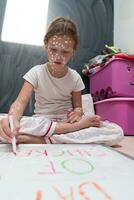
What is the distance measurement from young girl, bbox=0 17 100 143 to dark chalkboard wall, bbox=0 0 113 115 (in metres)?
0.46

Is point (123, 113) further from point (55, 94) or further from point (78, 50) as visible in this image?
point (78, 50)

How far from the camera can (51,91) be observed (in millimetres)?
1030

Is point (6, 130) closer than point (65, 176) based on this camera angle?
No

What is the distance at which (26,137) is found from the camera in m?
0.75

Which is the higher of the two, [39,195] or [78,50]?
[78,50]

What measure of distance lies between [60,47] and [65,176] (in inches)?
26.1

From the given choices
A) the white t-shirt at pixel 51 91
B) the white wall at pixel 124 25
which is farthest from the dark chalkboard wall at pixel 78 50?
the white t-shirt at pixel 51 91

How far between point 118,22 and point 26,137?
1277mm

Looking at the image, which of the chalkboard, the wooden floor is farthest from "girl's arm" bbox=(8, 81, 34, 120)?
the wooden floor

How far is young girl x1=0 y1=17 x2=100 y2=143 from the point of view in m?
0.76

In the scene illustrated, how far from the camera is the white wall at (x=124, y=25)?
5.07 ft

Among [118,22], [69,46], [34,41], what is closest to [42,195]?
[69,46]

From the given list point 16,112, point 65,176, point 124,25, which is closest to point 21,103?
point 16,112

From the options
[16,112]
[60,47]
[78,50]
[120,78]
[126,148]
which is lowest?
[126,148]
